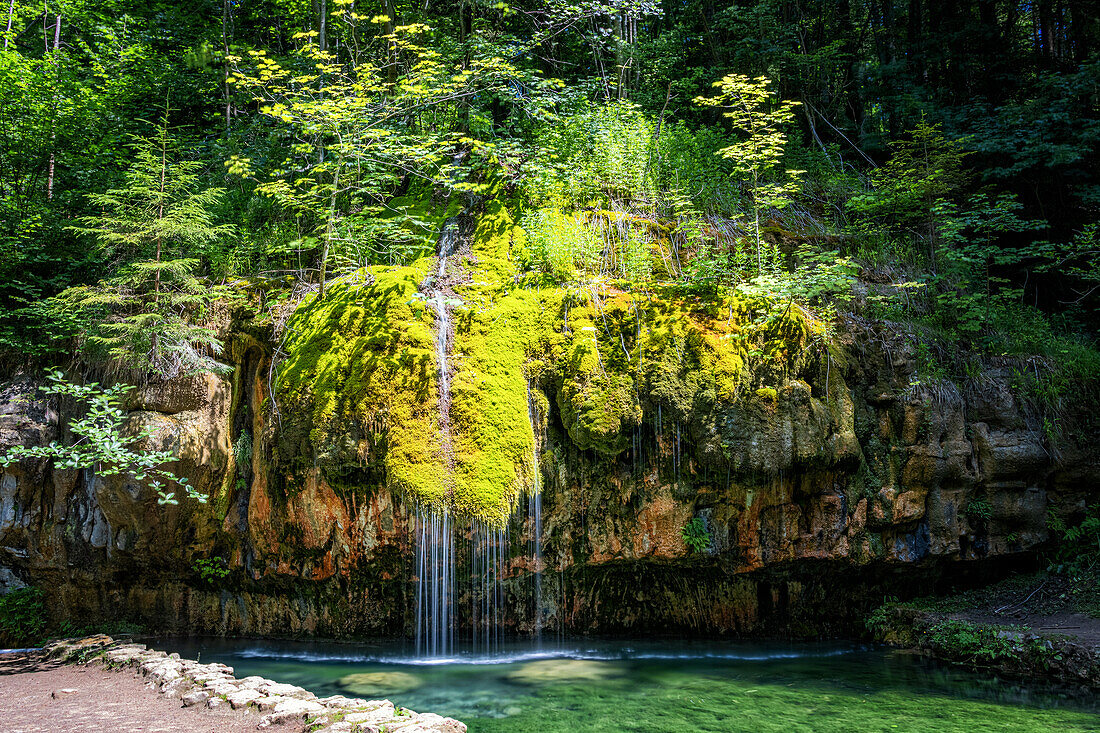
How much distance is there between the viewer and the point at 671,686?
642 centimetres

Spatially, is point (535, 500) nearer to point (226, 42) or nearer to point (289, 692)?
point (289, 692)

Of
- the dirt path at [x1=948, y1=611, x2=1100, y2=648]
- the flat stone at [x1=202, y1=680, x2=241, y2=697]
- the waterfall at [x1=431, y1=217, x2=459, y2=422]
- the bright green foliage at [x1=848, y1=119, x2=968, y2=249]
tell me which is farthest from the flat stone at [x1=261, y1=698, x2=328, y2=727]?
the bright green foliage at [x1=848, y1=119, x2=968, y2=249]

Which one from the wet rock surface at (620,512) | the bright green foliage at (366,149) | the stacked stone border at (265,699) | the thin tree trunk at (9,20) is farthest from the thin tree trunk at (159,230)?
the thin tree trunk at (9,20)

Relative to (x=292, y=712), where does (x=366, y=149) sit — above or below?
above

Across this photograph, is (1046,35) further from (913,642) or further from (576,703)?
(576,703)

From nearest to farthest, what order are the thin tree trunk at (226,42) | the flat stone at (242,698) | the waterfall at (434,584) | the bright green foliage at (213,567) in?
the flat stone at (242,698), the waterfall at (434,584), the bright green foliage at (213,567), the thin tree trunk at (226,42)

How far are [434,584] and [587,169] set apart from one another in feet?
20.4

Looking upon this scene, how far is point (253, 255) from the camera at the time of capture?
9.25 m

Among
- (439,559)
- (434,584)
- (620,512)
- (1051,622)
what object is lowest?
(1051,622)

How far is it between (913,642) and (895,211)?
21.3 feet

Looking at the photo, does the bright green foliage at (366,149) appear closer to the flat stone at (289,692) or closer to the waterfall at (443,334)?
the waterfall at (443,334)

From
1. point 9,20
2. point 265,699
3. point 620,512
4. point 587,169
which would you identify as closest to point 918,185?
point 587,169

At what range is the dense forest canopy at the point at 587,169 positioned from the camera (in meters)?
8.30

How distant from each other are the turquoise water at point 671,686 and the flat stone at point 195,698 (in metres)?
1.24
